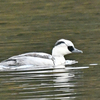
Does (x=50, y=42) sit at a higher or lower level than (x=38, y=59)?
higher

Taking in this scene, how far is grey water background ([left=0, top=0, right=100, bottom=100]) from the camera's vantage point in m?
13.4

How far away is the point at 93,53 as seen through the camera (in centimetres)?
1808

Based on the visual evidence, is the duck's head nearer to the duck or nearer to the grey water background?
the duck

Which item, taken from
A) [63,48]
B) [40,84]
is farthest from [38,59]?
[40,84]

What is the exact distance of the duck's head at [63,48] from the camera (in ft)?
59.1

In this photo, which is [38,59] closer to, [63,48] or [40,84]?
[63,48]

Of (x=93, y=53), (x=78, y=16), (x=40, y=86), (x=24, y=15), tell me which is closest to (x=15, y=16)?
(x=24, y=15)

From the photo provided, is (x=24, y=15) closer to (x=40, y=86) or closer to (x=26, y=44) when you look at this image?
(x=26, y=44)

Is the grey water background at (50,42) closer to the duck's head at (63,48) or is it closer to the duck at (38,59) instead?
the duck's head at (63,48)

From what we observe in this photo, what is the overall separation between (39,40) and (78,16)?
563cm

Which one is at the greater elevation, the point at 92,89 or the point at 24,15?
the point at 24,15

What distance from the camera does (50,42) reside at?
20375 mm

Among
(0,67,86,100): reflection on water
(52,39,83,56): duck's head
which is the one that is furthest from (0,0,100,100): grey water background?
(52,39,83,56): duck's head

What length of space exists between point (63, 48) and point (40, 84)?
4.04 m
